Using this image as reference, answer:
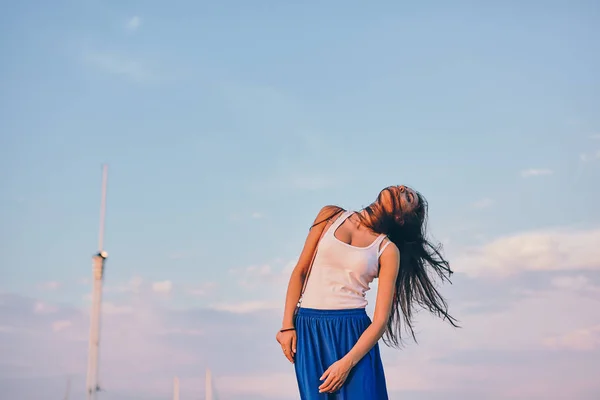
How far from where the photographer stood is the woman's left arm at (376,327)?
6.14 m

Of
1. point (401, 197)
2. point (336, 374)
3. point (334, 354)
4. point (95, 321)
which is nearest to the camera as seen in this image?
point (336, 374)

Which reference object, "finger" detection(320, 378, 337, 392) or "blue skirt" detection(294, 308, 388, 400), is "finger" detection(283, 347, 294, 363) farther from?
"finger" detection(320, 378, 337, 392)

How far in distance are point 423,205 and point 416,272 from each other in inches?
28.9

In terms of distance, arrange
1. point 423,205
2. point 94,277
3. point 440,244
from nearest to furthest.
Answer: point 423,205, point 440,244, point 94,277

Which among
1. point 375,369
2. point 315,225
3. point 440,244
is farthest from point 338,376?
point 440,244

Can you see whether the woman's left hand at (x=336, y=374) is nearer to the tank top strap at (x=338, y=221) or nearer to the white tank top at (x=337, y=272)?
the white tank top at (x=337, y=272)

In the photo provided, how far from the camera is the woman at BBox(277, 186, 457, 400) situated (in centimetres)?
621

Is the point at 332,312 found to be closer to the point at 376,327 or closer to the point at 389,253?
the point at 376,327

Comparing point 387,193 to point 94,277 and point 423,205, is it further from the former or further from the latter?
point 94,277

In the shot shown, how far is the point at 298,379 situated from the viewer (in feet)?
20.9

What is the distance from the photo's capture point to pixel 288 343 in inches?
250

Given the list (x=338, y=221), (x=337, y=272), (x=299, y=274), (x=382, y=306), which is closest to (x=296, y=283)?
(x=299, y=274)

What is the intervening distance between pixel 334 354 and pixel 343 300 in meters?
0.42

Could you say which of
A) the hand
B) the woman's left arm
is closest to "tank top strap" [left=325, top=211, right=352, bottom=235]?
the woman's left arm
